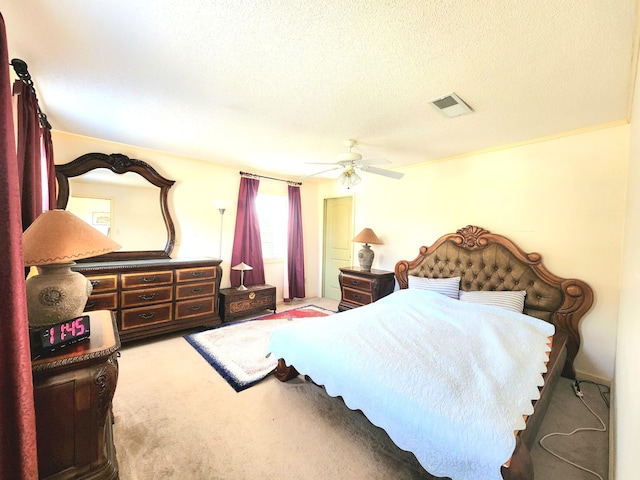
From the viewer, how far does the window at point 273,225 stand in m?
4.77

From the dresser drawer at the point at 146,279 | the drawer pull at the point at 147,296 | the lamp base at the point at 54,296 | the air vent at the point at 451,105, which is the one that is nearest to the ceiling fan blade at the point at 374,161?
the air vent at the point at 451,105

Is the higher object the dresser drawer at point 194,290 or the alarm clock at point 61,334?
the alarm clock at point 61,334

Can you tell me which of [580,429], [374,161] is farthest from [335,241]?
[580,429]

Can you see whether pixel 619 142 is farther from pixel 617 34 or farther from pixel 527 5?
pixel 527 5

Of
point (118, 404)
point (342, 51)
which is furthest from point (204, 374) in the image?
point (342, 51)

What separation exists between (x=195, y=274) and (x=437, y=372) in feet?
9.58

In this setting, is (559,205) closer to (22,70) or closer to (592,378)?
(592,378)

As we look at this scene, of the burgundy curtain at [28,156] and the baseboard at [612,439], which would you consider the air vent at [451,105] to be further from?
the burgundy curtain at [28,156]

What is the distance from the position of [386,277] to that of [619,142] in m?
2.69

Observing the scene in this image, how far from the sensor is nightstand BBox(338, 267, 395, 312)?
3.79 metres

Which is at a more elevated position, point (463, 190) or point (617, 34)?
point (617, 34)

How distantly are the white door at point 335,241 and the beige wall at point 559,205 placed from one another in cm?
146

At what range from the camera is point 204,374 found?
245 cm

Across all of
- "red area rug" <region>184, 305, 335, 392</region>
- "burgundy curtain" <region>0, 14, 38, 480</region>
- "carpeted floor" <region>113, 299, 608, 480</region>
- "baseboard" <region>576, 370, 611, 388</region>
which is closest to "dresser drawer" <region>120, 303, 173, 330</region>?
"red area rug" <region>184, 305, 335, 392</region>
